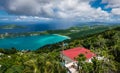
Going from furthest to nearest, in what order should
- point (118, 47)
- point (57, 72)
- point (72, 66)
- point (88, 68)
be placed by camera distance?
point (118, 47) → point (72, 66) → point (88, 68) → point (57, 72)

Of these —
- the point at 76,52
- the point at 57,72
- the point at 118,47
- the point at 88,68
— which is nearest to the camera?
the point at 57,72

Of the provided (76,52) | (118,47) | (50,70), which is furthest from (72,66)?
(50,70)

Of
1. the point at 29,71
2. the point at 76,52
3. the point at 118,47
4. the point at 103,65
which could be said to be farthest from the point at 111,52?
the point at 29,71

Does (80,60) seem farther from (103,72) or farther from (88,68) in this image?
(103,72)

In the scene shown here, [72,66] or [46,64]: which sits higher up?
[46,64]

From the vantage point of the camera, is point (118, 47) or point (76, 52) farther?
point (76, 52)

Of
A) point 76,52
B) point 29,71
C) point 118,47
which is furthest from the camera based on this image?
point 76,52

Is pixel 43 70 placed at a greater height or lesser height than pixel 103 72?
greater

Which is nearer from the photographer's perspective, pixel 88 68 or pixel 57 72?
pixel 57 72

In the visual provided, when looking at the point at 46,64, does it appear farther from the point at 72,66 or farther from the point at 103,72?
the point at 72,66
